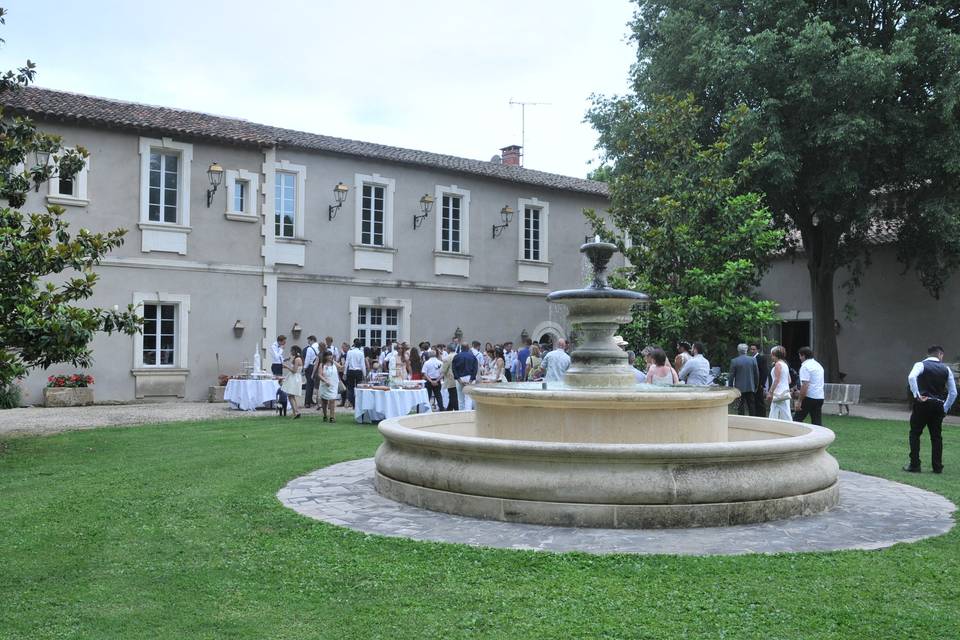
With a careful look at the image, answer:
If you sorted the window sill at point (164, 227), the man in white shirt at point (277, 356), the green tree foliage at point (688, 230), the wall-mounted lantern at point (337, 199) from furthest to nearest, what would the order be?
the wall-mounted lantern at point (337, 199) → the window sill at point (164, 227) → the man in white shirt at point (277, 356) → the green tree foliage at point (688, 230)

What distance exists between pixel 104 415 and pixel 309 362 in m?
4.45

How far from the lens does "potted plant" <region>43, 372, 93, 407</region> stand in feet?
62.0

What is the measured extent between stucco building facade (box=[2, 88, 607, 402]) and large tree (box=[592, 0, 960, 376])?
720 centimetres

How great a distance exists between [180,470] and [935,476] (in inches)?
348

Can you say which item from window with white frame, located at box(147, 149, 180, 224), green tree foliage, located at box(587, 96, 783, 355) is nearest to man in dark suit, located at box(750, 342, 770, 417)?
green tree foliage, located at box(587, 96, 783, 355)

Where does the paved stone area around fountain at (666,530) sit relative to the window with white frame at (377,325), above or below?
below

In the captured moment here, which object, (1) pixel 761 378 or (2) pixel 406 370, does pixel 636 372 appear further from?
(2) pixel 406 370

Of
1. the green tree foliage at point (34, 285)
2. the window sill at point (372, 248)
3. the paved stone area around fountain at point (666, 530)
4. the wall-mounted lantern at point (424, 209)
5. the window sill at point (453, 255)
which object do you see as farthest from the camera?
the window sill at point (453, 255)

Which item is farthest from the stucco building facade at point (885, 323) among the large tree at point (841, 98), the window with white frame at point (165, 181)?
the window with white frame at point (165, 181)

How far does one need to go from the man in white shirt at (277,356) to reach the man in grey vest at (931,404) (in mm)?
13661

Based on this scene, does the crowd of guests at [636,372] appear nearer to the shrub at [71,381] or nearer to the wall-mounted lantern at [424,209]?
the wall-mounted lantern at [424,209]

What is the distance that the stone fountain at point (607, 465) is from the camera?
6.53 meters

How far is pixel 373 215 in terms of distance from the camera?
24297mm

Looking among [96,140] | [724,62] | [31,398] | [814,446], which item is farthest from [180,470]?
[724,62]
